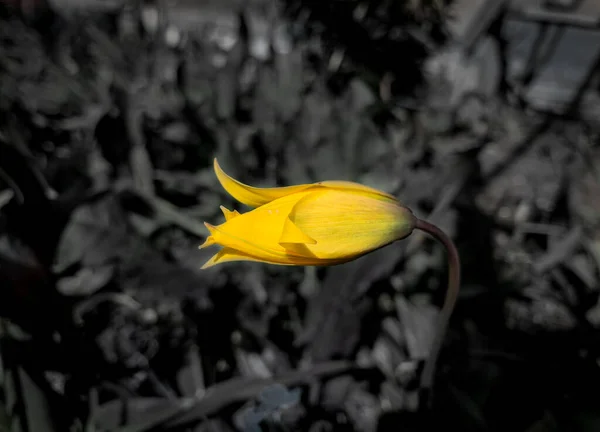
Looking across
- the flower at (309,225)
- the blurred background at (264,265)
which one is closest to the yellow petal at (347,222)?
the flower at (309,225)

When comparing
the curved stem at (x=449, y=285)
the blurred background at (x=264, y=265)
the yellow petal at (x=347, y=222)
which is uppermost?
the yellow petal at (x=347, y=222)

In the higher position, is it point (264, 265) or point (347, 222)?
point (347, 222)

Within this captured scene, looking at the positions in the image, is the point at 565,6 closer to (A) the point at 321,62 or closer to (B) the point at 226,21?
(B) the point at 226,21

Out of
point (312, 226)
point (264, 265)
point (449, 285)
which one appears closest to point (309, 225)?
point (312, 226)

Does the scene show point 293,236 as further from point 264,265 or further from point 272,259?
point 264,265

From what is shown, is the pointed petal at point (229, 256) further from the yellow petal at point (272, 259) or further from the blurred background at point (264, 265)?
the blurred background at point (264, 265)
